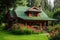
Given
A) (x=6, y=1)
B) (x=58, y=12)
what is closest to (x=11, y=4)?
(x=6, y=1)

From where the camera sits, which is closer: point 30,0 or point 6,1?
point 6,1

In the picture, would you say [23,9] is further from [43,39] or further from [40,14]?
[43,39]

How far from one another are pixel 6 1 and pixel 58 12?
28.8m

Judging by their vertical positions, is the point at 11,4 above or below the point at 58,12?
above

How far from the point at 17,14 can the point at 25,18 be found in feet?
12.2

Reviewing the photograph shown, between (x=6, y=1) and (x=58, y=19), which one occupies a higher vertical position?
(x=6, y=1)

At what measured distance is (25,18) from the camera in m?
45.2

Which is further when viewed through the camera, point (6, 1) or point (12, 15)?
point (12, 15)

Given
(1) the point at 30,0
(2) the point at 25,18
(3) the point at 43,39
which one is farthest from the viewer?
(1) the point at 30,0

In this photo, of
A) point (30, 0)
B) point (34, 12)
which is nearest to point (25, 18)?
point (34, 12)

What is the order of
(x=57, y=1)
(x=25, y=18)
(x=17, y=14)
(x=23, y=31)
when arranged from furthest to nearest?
(x=57, y=1) → (x=17, y=14) → (x=25, y=18) → (x=23, y=31)

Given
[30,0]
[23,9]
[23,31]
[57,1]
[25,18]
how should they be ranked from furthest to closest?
[57,1] → [30,0] → [23,9] → [25,18] → [23,31]

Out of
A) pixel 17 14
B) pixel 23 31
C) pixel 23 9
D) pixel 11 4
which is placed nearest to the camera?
pixel 11 4

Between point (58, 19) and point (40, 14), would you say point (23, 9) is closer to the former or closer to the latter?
point (40, 14)
